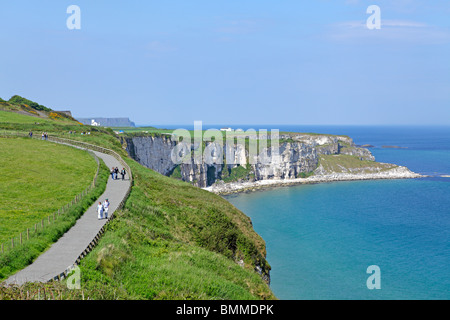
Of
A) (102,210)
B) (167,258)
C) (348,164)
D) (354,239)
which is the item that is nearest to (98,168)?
(102,210)

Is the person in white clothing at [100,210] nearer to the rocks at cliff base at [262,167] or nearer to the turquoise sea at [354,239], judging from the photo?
the turquoise sea at [354,239]

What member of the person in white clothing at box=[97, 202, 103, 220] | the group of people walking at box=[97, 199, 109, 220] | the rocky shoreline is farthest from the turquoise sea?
the person in white clothing at box=[97, 202, 103, 220]

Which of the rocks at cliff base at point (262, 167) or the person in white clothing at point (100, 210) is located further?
the rocks at cliff base at point (262, 167)

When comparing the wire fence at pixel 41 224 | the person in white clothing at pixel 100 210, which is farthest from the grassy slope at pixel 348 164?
the person in white clothing at pixel 100 210

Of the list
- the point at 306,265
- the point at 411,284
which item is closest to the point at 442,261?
the point at 411,284

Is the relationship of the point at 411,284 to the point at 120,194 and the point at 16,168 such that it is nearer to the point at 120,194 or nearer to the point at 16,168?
the point at 120,194
